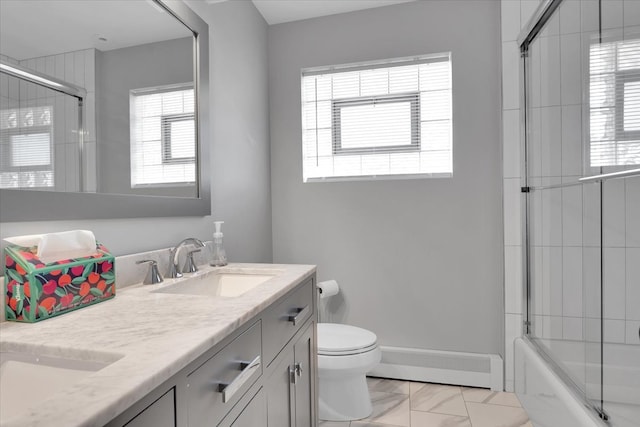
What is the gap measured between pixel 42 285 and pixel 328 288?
1.61 meters

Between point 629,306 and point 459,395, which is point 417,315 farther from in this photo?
point 629,306

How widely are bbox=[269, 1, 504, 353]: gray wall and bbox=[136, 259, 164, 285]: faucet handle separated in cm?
130

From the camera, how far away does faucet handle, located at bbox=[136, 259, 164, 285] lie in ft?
3.92

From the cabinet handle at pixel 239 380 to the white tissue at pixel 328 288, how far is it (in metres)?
1.29

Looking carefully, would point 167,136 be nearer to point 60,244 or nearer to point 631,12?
point 60,244

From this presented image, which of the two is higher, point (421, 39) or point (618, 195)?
point (421, 39)

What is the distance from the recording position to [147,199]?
1.27 m

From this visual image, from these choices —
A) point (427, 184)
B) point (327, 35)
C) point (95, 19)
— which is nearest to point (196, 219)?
point (95, 19)

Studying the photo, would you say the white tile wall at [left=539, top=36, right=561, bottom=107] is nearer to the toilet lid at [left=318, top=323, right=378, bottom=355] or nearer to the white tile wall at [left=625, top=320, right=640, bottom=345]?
the white tile wall at [left=625, top=320, right=640, bottom=345]

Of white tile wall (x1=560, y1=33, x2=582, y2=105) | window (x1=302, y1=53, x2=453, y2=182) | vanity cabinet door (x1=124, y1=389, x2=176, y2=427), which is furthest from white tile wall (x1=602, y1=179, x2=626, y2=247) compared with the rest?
vanity cabinet door (x1=124, y1=389, x2=176, y2=427)

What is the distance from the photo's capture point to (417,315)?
2.25 m

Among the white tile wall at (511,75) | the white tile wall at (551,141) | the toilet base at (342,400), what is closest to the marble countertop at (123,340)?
the toilet base at (342,400)

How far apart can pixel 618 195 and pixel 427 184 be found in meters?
1.04

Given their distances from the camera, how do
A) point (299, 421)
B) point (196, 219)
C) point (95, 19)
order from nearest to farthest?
point (95, 19) < point (299, 421) < point (196, 219)
